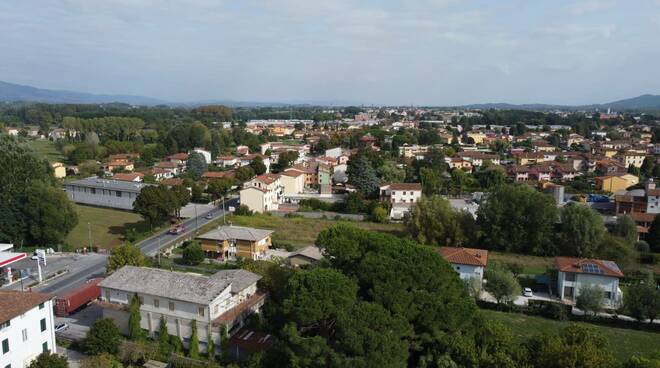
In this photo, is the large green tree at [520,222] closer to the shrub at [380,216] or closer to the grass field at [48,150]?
the shrub at [380,216]

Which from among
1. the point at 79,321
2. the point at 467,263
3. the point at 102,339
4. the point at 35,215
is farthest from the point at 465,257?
the point at 35,215

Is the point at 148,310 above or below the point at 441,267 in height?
below

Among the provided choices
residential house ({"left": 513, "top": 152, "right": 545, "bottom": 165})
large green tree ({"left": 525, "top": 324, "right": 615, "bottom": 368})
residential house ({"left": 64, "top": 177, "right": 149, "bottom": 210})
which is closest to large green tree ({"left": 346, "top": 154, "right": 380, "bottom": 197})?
residential house ({"left": 64, "top": 177, "right": 149, "bottom": 210})

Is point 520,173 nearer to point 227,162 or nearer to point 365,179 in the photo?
point 365,179

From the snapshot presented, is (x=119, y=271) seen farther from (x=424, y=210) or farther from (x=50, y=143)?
(x=50, y=143)

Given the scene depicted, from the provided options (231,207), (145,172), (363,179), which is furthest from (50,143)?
(363,179)

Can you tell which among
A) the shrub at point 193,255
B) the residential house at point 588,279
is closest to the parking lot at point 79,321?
the shrub at point 193,255
